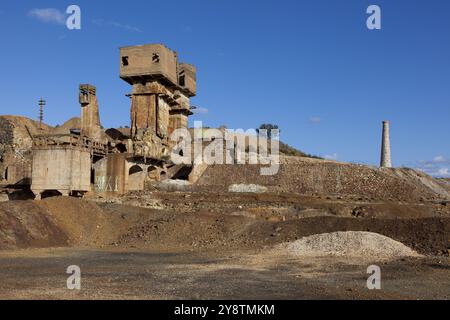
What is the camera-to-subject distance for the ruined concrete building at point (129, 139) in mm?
34562

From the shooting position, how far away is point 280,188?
3984 cm

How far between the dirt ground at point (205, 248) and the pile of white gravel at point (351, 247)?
0.92 metres

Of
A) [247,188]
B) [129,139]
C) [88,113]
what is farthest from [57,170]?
[247,188]

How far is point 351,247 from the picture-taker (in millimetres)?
20078

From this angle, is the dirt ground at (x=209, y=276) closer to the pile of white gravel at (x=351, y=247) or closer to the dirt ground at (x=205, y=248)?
the dirt ground at (x=205, y=248)

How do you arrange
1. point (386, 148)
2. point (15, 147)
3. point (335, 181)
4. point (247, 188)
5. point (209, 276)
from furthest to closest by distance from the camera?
1. point (15, 147)
2. point (386, 148)
3. point (335, 181)
4. point (247, 188)
5. point (209, 276)

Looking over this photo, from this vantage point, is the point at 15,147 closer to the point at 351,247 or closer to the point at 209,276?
the point at 351,247

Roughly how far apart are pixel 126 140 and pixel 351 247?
27916mm

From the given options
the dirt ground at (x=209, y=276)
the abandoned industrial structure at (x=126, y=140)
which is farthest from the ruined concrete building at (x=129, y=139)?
the dirt ground at (x=209, y=276)

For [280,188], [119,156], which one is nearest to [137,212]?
[119,156]

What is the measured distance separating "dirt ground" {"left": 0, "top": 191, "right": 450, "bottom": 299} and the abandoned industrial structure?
9.68ft

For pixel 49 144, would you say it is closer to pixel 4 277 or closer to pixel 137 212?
pixel 137 212
